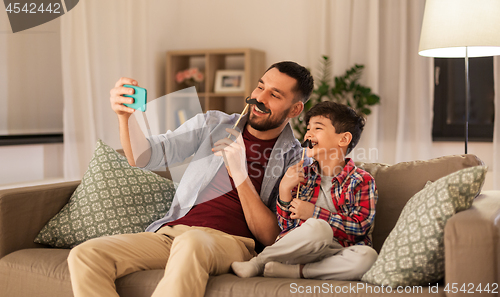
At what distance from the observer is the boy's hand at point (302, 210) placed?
154 centimetres

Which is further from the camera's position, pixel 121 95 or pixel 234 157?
pixel 234 157

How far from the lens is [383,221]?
65.9 inches

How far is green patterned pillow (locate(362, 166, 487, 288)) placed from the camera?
1.24m

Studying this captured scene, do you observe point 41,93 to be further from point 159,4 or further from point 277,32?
point 277,32

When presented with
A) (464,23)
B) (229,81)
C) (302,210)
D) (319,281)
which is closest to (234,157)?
(302,210)

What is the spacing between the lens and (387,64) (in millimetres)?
3674

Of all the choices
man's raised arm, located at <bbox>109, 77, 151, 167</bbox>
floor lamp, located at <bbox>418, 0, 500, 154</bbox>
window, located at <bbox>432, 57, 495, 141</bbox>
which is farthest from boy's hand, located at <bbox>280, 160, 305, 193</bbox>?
window, located at <bbox>432, 57, 495, 141</bbox>

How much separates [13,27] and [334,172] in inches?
91.1

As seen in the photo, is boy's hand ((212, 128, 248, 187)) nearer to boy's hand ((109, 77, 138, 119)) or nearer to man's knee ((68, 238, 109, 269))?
boy's hand ((109, 77, 138, 119))

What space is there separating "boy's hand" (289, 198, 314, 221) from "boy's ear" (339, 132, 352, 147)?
0.28m

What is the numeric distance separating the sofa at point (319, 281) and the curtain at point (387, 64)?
1.94 metres

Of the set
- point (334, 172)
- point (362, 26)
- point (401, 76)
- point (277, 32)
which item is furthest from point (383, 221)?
point (277, 32)

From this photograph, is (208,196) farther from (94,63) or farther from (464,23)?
(94,63)

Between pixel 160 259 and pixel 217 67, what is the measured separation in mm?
2739
